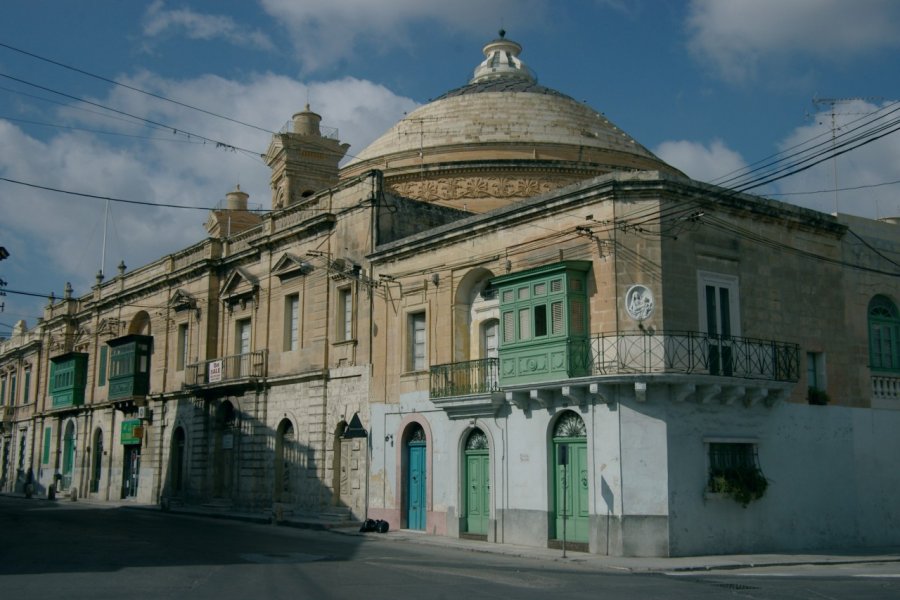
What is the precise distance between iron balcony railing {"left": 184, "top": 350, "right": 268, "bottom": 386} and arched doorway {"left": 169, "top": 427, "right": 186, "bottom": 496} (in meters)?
2.63

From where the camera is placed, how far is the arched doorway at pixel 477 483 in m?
22.8

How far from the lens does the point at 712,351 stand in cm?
2000

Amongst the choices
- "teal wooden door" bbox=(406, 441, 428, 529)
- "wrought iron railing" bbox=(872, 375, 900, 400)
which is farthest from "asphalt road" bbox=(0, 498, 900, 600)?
"wrought iron railing" bbox=(872, 375, 900, 400)

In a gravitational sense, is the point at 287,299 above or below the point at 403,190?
below

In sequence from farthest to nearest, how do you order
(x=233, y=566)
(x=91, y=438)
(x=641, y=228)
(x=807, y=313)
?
(x=91, y=438)
(x=807, y=313)
(x=641, y=228)
(x=233, y=566)

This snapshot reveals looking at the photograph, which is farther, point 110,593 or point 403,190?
point 403,190

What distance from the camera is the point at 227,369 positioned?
34.4 metres

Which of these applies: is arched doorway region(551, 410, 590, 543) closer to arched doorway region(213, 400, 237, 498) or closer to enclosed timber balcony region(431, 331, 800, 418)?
enclosed timber balcony region(431, 331, 800, 418)

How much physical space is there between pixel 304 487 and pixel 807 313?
16.0 m

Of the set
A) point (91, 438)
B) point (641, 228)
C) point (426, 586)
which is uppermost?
point (641, 228)

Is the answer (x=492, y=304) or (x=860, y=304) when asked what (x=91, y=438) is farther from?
(x=860, y=304)

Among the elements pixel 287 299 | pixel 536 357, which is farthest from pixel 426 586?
pixel 287 299

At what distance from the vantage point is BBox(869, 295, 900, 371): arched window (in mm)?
24156

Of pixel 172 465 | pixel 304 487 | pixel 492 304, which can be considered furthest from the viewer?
pixel 172 465
